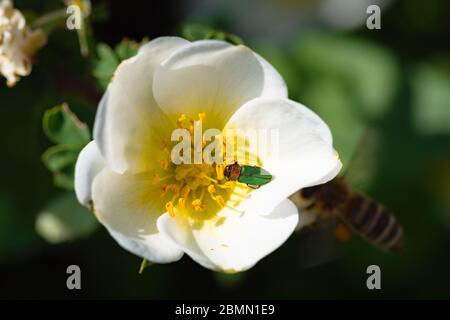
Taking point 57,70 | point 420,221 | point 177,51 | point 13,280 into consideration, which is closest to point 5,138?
point 57,70

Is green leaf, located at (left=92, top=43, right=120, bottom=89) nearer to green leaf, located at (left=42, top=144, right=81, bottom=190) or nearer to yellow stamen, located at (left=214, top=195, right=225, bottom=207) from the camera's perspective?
green leaf, located at (left=42, top=144, right=81, bottom=190)

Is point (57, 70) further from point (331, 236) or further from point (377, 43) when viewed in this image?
point (377, 43)

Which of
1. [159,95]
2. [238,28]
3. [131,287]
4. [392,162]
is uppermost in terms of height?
[159,95]

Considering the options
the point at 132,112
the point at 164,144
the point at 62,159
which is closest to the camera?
the point at 132,112
